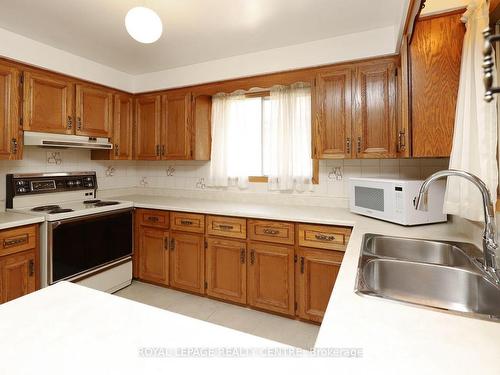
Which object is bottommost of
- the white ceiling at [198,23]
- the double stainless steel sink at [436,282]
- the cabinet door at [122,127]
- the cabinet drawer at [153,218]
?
the double stainless steel sink at [436,282]

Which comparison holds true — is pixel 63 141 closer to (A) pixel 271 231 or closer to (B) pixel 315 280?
(A) pixel 271 231

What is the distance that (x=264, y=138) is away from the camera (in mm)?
2926

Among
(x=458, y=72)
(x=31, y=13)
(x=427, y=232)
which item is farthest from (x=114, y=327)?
(x=31, y=13)

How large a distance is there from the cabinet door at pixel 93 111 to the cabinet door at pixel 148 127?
0.33 metres

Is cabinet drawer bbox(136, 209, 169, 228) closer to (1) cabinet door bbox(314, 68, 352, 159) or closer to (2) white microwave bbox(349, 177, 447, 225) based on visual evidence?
(1) cabinet door bbox(314, 68, 352, 159)

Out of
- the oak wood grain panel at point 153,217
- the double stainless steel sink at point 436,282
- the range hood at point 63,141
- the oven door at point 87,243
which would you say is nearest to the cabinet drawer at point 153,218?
the oak wood grain panel at point 153,217

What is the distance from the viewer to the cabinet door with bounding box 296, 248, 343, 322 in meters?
2.09

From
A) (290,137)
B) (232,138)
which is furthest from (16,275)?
(290,137)

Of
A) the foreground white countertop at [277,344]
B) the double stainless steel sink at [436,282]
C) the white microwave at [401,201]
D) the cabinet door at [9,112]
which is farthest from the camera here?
the cabinet door at [9,112]

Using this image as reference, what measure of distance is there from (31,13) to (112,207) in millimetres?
1576

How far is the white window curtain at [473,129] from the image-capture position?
1.24m

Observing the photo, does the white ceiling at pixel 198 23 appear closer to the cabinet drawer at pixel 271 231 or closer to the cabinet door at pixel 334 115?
the cabinet door at pixel 334 115

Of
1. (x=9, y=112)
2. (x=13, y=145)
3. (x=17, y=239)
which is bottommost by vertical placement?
(x=17, y=239)

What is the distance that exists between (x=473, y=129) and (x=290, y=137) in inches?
61.7
